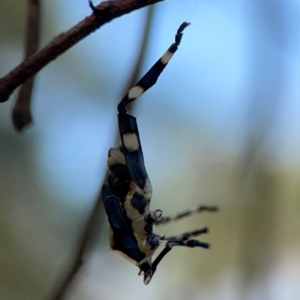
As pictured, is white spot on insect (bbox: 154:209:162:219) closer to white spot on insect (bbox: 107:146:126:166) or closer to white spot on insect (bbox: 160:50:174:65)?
white spot on insect (bbox: 107:146:126:166)

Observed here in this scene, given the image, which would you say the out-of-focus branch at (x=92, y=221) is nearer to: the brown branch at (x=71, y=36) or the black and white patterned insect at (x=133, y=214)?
the black and white patterned insect at (x=133, y=214)

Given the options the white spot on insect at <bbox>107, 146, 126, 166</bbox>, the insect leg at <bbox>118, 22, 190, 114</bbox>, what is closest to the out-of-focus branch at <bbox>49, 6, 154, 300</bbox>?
the white spot on insect at <bbox>107, 146, 126, 166</bbox>

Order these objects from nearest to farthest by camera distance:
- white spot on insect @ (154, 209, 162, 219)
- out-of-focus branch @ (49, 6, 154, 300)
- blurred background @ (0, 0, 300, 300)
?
white spot on insect @ (154, 209, 162, 219) → out-of-focus branch @ (49, 6, 154, 300) → blurred background @ (0, 0, 300, 300)

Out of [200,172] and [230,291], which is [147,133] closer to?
[200,172]

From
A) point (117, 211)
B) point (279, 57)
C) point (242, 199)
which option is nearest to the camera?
point (117, 211)

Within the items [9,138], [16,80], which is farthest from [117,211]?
[9,138]

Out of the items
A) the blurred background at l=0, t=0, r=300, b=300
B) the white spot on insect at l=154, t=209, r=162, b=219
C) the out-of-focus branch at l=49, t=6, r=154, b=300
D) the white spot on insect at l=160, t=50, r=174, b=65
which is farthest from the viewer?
the blurred background at l=0, t=0, r=300, b=300
